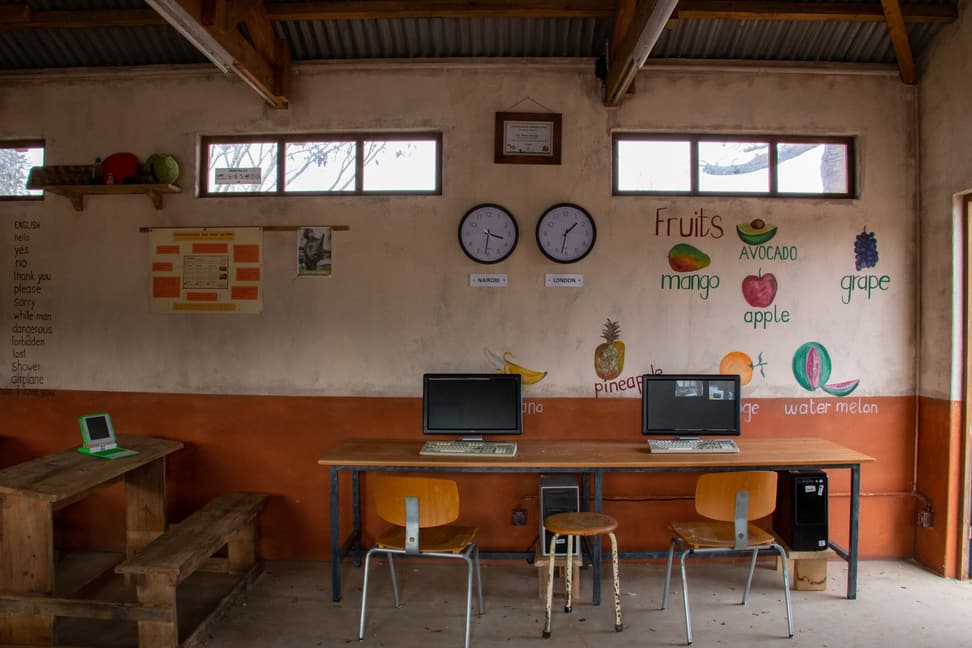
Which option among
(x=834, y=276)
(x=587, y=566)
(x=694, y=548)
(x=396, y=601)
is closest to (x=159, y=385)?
(x=396, y=601)

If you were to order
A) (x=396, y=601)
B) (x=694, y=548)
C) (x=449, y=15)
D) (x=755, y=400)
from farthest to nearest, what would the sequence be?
(x=755, y=400) < (x=449, y=15) < (x=396, y=601) < (x=694, y=548)

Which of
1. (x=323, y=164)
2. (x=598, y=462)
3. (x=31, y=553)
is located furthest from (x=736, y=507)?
(x=31, y=553)

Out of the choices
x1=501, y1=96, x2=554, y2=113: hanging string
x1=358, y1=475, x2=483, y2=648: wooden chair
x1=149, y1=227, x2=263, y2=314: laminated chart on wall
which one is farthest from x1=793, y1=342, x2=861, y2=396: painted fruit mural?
x1=149, y1=227, x2=263, y2=314: laminated chart on wall

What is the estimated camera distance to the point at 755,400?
382 cm

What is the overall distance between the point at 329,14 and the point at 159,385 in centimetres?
258

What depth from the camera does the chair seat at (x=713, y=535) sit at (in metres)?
2.96

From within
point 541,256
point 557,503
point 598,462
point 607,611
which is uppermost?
point 541,256

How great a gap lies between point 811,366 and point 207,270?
3.94 metres

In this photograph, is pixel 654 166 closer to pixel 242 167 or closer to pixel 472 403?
pixel 472 403

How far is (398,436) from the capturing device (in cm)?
384

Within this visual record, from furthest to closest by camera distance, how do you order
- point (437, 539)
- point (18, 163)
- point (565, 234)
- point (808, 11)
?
point (18, 163)
point (565, 234)
point (808, 11)
point (437, 539)

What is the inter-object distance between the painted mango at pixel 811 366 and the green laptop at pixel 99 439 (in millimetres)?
4027

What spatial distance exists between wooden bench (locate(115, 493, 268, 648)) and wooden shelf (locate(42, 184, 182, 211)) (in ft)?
6.43

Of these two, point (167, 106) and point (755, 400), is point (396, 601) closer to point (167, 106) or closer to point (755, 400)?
point (755, 400)
